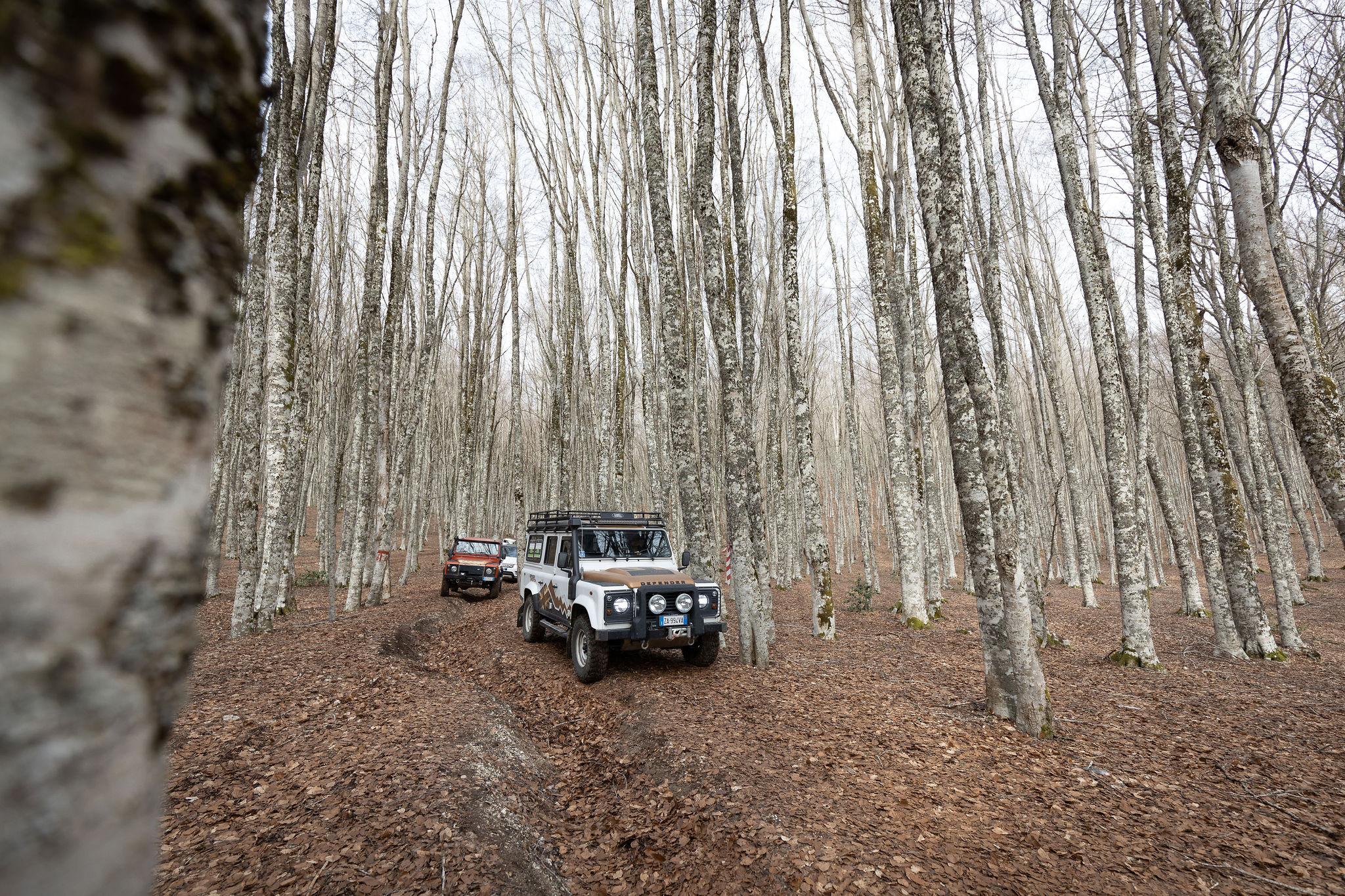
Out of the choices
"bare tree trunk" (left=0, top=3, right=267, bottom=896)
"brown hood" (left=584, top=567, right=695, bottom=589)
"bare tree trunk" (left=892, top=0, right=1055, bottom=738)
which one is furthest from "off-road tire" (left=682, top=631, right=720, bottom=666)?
"bare tree trunk" (left=0, top=3, right=267, bottom=896)

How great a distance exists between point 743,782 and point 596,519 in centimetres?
461

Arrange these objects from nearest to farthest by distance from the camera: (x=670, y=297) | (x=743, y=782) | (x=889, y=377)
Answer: (x=743, y=782), (x=670, y=297), (x=889, y=377)

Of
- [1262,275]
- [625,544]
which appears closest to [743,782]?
[625,544]

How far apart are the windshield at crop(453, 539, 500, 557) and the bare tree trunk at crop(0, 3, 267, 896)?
47.9 feet

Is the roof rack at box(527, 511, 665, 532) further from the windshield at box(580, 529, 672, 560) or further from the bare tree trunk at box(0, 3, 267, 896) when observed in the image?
the bare tree trunk at box(0, 3, 267, 896)

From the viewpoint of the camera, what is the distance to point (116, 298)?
0.57 meters

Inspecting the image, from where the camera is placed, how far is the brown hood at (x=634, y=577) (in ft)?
22.2

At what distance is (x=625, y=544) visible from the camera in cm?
817

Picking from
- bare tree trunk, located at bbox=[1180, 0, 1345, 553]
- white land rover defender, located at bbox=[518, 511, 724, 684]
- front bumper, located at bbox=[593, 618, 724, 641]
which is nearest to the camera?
bare tree trunk, located at bbox=[1180, 0, 1345, 553]

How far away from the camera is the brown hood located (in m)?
6.77

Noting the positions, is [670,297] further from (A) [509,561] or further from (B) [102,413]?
(A) [509,561]

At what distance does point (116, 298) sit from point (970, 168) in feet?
39.4

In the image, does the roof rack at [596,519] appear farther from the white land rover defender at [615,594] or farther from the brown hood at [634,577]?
the brown hood at [634,577]

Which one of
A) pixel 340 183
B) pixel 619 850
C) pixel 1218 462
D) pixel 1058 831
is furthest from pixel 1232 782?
pixel 340 183
